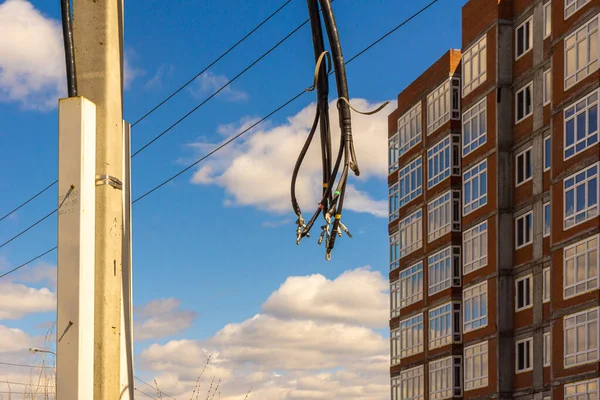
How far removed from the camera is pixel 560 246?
40.1 metres

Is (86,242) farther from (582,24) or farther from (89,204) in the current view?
(582,24)

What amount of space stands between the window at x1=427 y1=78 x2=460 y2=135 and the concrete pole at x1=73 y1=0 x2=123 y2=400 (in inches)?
1885

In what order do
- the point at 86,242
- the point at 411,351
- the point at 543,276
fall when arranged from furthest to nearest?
the point at 411,351
the point at 543,276
the point at 86,242

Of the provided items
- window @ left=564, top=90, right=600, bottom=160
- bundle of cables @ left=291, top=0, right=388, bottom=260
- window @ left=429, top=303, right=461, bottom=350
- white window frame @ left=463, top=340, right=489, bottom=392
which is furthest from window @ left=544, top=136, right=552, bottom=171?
bundle of cables @ left=291, top=0, right=388, bottom=260

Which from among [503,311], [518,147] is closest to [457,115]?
[518,147]

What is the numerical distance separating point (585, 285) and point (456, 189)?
51.5 feet

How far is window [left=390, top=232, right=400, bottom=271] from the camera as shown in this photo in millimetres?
61438

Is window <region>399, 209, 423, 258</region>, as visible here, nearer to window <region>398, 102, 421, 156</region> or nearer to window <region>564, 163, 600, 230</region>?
window <region>398, 102, 421, 156</region>

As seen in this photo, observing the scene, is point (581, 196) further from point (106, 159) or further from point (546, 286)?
point (106, 159)

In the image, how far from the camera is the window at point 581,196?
3828 centimetres

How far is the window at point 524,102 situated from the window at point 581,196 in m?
6.98

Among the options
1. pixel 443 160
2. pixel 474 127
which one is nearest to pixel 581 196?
pixel 474 127

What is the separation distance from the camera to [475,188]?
163 feet

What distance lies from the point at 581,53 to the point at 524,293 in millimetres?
10625
